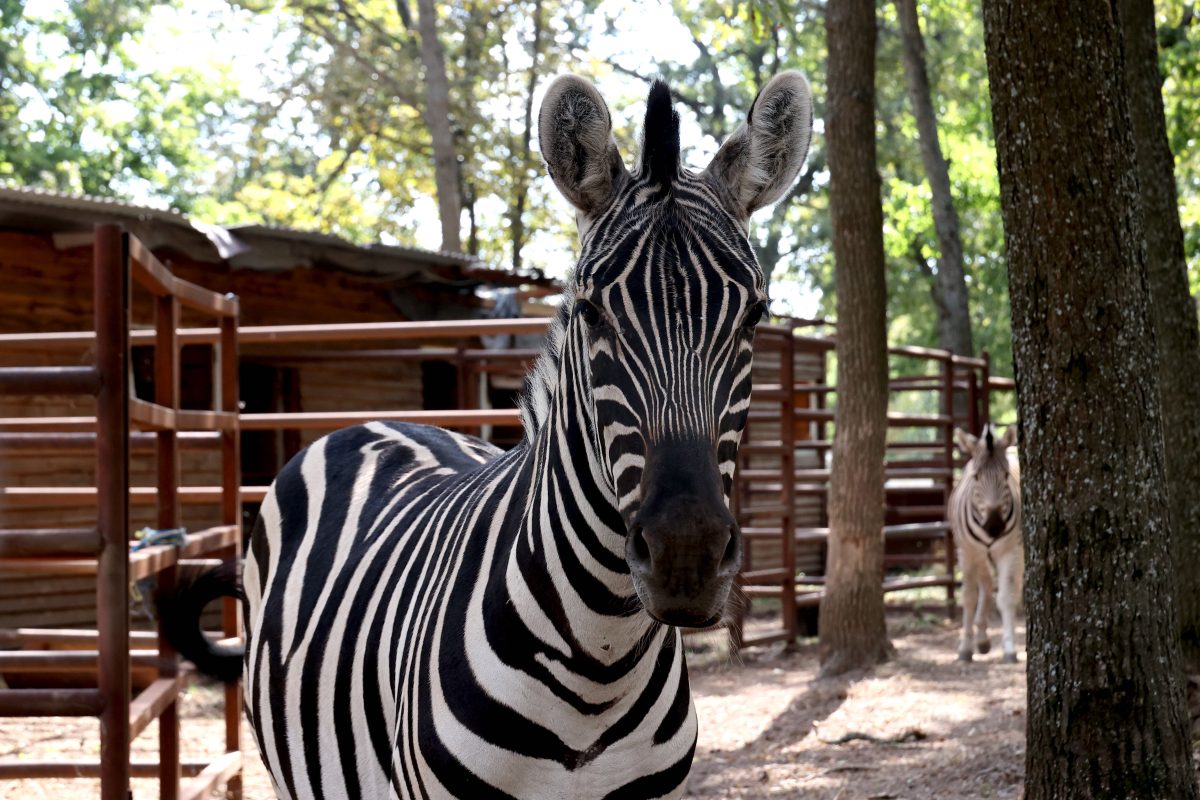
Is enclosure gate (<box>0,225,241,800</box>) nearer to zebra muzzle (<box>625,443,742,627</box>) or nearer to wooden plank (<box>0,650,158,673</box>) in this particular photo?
wooden plank (<box>0,650,158,673</box>)

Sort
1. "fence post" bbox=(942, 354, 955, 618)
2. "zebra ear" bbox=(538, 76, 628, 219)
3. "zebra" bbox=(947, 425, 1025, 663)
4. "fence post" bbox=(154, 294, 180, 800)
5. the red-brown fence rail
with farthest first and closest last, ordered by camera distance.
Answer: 1. "fence post" bbox=(942, 354, 955, 618)
2. "zebra" bbox=(947, 425, 1025, 663)
3. the red-brown fence rail
4. "fence post" bbox=(154, 294, 180, 800)
5. "zebra ear" bbox=(538, 76, 628, 219)

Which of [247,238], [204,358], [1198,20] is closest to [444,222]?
[204,358]

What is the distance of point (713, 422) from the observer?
209 centimetres

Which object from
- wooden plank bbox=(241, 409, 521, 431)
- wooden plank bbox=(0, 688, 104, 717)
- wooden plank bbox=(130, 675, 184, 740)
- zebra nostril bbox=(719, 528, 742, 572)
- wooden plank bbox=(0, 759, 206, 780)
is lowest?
wooden plank bbox=(0, 759, 206, 780)

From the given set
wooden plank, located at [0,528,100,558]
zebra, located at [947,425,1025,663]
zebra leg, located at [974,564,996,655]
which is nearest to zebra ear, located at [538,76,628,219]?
wooden plank, located at [0,528,100,558]

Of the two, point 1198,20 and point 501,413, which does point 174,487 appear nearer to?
point 501,413

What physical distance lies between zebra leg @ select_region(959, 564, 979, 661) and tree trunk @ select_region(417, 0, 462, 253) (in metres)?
10.2

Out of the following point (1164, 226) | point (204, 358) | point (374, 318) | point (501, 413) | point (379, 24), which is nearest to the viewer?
point (1164, 226)

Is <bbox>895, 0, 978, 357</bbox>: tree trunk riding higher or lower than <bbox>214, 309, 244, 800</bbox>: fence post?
higher

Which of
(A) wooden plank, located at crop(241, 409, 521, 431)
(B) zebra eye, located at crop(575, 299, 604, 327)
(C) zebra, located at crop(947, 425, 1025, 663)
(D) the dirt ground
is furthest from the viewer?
(C) zebra, located at crop(947, 425, 1025, 663)

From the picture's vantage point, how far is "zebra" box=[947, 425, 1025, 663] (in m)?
9.61

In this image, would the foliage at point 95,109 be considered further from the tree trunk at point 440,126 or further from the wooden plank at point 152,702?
the wooden plank at point 152,702

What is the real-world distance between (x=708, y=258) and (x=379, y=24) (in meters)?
22.0

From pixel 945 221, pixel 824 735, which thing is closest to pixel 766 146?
pixel 824 735
